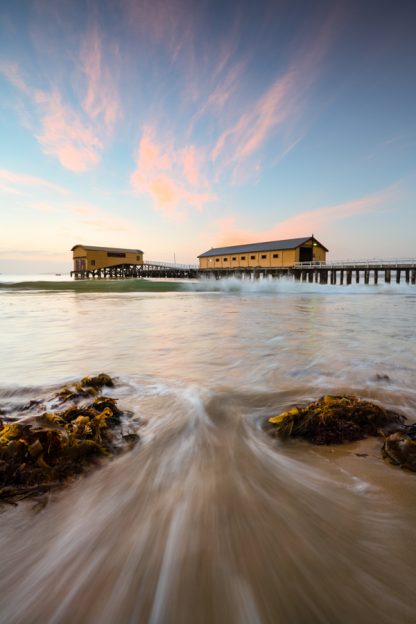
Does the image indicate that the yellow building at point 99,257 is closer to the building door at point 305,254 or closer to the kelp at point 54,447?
the building door at point 305,254

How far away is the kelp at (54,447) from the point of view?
2.16 metres

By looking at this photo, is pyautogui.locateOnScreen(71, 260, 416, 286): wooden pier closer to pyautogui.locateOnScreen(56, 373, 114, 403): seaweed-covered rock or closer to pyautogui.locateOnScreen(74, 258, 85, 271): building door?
pyautogui.locateOnScreen(74, 258, 85, 271): building door

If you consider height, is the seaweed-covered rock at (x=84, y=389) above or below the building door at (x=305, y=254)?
below

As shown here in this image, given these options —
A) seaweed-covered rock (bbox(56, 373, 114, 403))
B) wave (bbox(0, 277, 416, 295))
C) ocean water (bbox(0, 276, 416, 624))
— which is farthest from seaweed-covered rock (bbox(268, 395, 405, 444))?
wave (bbox(0, 277, 416, 295))

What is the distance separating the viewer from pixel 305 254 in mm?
46812

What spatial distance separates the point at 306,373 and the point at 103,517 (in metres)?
4.06

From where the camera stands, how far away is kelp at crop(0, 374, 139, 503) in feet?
7.09

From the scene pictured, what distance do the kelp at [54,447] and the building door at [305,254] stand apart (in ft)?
153

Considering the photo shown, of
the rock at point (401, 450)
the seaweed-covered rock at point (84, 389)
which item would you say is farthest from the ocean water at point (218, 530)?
the seaweed-covered rock at point (84, 389)

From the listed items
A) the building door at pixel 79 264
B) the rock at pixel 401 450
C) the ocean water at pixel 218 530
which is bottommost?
the ocean water at pixel 218 530

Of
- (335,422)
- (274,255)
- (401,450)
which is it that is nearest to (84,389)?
(335,422)

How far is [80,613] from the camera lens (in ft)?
4.51

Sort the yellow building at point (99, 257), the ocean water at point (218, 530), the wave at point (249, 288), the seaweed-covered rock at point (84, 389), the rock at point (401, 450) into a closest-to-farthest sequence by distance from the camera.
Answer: the ocean water at point (218, 530) < the rock at point (401, 450) < the seaweed-covered rock at point (84, 389) < the wave at point (249, 288) < the yellow building at point (99, 257)

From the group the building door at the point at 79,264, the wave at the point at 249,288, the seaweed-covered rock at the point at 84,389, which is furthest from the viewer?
the building door at the point at 79,264
